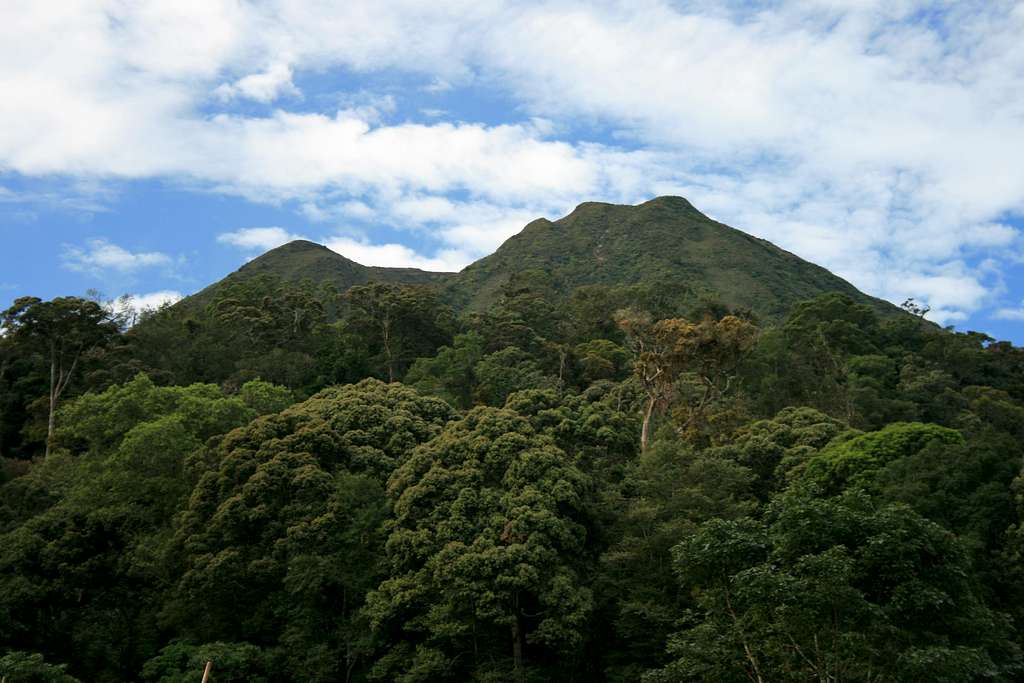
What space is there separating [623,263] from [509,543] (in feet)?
233

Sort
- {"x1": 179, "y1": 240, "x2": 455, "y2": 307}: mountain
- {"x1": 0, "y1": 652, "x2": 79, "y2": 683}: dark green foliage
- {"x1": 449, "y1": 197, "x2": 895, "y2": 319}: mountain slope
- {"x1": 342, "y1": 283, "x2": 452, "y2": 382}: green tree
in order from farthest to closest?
{"x1": 179, "y1": 240, "x2": 455, "y2": 307}: mountain
{"x1": 449, "y1": 197, "x2": 895, "y2": 319}: mountain slope
{"x1": 342, "y1": 283, "x2": 452, "y2": 382}: green tree
{"x1": 0, "y1": 652, "x2": 79, "y2": 683}: dark green foliage

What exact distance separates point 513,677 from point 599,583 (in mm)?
3200

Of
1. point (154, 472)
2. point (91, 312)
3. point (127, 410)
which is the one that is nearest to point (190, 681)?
point (154, 472)

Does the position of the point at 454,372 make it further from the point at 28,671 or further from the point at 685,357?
the point at 28,671

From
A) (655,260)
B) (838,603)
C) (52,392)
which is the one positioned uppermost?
(655,260)

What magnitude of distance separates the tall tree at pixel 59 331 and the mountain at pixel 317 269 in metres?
41.0

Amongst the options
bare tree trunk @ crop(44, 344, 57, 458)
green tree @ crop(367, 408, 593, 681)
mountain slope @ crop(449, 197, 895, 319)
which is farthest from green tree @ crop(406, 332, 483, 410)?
mountain slope @ crop(449, 197, 895, 319)

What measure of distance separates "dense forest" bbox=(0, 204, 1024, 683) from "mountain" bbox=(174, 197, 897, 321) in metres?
45.6

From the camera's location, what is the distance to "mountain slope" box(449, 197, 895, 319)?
7750 centimetres

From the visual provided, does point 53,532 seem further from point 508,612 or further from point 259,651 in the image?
point 508,612

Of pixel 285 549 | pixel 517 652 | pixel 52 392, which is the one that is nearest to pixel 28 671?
pixel 285 549

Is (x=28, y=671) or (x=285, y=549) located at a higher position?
(x=285, y=549)

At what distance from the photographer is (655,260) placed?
85875mm

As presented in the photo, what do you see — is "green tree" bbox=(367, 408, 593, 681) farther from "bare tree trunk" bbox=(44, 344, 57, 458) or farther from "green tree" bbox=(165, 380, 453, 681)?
"bare tree trunk" bbox=(44, 344, 57, 458)
